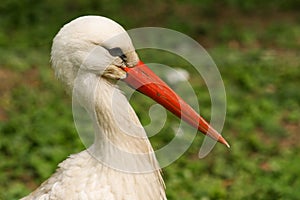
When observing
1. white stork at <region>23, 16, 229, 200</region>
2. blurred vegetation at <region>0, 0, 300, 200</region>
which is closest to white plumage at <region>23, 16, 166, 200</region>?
white stork at <region>23, 16, 229, 200</region>

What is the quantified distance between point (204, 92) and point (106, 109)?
4.28 m

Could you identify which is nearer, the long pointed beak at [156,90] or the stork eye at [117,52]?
the stork eye at [117,52]

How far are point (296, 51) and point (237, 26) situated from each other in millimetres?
1227

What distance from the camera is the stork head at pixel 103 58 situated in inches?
139

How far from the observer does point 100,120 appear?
3.69 meters

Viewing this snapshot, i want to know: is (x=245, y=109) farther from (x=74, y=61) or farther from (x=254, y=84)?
(x=74, y=61)

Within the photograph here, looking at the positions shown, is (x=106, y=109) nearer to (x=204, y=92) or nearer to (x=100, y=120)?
(x=100, y=120)

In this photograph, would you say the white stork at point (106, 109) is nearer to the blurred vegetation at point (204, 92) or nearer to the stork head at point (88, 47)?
the stork head at point (88, 47)

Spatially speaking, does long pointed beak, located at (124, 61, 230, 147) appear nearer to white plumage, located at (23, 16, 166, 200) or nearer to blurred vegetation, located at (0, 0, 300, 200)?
white plumage, located at (23, 16, 166, 200)

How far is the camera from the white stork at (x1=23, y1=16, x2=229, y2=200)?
140 inches

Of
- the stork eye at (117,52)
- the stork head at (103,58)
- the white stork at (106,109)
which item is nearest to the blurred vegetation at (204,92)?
the white stork at (106,109)

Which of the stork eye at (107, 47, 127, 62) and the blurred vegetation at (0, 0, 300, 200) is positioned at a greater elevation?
the stork eye at (107, 47, 127, 62)

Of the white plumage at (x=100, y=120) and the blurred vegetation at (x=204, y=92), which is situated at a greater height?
the white plumage at (x=100, y=120)

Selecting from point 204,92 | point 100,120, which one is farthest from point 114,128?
point 204,92
